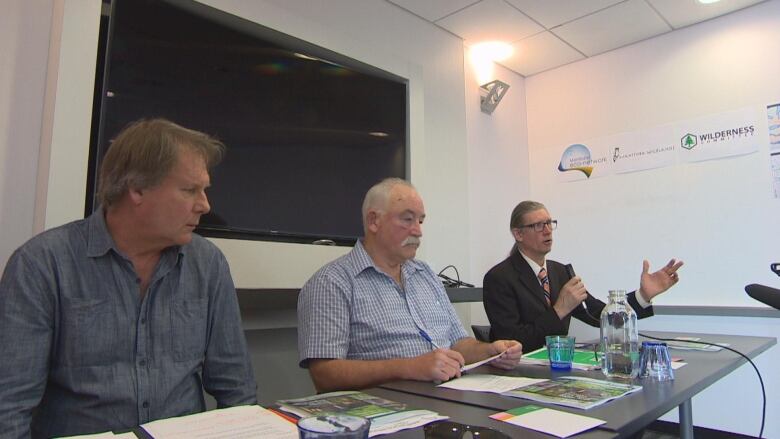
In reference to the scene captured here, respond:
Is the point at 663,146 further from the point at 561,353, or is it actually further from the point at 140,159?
the point at 140,159

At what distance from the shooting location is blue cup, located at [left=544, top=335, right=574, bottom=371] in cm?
137

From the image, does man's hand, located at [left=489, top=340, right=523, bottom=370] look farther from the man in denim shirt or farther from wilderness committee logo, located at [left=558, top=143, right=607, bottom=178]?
wilderness committee logo, located at [left=558, top=143, right=607, bottom=178]

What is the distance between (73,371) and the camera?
110cm

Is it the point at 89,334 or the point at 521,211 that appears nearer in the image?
the point at 89,334

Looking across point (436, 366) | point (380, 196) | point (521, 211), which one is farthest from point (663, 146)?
point (436, 366)

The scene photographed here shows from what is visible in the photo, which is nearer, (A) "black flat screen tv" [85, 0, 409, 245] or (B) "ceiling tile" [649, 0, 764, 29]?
(A) "black flat screen tv" [85, 0, 409, 245]

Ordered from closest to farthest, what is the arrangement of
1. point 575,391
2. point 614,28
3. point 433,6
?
1. point 575,391
2. point 433,6
3. point 614,28

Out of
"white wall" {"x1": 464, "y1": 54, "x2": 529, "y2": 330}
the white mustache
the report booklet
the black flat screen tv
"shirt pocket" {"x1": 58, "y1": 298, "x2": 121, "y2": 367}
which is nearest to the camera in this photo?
the report booklet

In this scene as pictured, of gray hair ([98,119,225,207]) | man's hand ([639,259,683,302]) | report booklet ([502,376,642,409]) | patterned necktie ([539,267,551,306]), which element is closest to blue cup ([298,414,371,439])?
report booklet ([502,376,642,409])

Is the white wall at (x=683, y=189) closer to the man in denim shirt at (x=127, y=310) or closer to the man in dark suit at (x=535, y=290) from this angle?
the man in dark suit at (x=535, y=290)

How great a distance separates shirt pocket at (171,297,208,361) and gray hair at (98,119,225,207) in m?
0.31

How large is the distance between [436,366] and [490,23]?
2754 mm

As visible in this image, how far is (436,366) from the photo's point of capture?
1.20 meters

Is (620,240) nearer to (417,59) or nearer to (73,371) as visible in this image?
(417,59)
